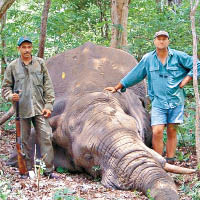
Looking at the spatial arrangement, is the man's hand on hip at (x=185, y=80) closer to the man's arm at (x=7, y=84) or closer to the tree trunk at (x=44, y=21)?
the man's arm at (x=7, y=84)

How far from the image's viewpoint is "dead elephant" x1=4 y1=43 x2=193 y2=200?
5.21 metres

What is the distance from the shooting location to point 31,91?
6.63m

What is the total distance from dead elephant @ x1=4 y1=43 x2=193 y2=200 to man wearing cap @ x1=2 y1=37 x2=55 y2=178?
1.51ft

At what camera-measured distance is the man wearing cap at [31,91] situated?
6590 mm

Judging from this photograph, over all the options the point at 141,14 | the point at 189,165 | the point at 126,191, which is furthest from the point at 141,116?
the point at 141,14

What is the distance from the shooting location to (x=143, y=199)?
486 centimetres

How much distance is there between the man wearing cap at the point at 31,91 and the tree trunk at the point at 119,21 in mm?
5158

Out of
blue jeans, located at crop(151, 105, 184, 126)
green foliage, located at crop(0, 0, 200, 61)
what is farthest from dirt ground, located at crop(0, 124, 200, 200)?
green foliage, located at crop(0, 0, 200, 61)

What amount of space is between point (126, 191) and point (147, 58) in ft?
8.07

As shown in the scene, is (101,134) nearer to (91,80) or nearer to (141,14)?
(91,80)

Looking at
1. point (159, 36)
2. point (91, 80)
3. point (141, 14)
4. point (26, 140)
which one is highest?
point (141, 14)

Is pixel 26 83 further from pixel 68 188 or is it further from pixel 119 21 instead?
pixel 119 21

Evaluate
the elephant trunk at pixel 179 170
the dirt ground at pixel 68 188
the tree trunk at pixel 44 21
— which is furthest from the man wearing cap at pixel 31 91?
the tree trunk at pixel 44 21

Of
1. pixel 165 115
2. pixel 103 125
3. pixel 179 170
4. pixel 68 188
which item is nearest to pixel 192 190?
pixel 179 170
